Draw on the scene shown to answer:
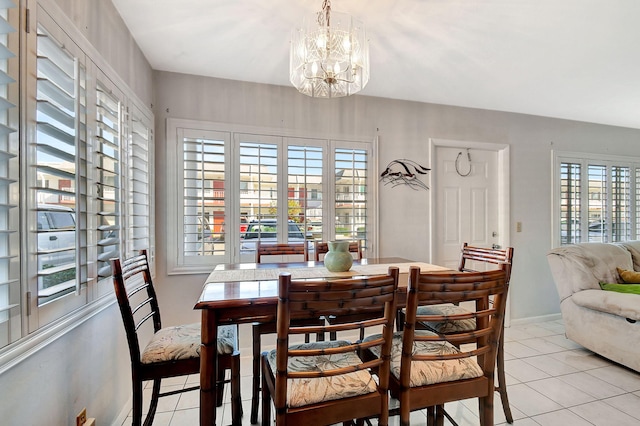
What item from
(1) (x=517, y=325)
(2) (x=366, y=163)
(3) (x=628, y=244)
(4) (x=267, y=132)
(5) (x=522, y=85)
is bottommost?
(1) (x=517, y=325)

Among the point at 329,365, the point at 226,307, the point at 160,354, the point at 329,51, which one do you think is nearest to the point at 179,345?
the point at 160,354

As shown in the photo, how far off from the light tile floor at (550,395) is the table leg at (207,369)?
730 mm

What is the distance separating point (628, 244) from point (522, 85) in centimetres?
216

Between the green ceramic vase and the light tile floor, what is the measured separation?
3.19 feet

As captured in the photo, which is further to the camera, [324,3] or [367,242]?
[367,242]

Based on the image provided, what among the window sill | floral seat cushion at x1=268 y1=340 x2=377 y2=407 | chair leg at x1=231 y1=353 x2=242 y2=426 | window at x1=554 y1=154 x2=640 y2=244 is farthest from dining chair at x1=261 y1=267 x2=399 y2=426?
window at x1=554 y1=154 x2=640 y2=244

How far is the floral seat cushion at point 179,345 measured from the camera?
1380mm

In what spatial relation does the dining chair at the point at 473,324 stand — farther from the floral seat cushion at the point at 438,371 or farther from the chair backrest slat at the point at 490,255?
the floral seat cushion at the point at 438,371

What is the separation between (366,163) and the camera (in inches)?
116

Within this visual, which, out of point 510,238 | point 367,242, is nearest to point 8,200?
point 367,242

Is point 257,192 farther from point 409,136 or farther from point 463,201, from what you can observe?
point 463,201

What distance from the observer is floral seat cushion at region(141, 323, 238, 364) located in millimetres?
1380

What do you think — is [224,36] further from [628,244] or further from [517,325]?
[628,244]

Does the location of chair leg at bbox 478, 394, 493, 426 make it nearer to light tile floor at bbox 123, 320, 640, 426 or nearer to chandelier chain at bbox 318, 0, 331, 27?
light tile floor at bbox 123, 320, 640, 426
